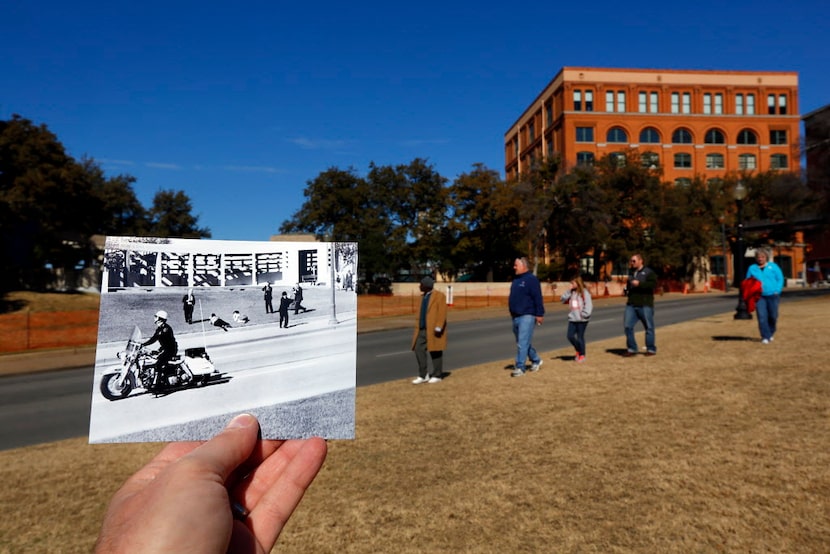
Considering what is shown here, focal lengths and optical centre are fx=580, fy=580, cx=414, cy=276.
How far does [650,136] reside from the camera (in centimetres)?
6950

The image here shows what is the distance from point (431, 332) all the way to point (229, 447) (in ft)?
24.9

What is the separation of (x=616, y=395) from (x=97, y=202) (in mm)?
46743

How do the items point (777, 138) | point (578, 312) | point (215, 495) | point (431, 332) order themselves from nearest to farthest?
point (215, 495), point (431, 332), point (578, 312), point (777, 138)

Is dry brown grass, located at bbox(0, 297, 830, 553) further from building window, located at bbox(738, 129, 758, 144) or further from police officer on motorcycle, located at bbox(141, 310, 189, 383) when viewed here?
building window, located at bbox(738, 129, 758, 144)

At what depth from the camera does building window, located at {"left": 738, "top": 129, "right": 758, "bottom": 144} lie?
7031 centimetres

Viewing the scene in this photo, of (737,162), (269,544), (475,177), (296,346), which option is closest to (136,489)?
(269,544)

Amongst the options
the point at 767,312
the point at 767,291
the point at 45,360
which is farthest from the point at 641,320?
the point at 45,360

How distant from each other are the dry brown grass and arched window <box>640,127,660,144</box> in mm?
67560

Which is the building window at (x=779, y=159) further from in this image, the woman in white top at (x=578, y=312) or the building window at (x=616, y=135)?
the woman in white top at (x=578, y=312)

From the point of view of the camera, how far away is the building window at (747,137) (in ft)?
231

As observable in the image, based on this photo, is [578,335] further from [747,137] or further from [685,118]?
[747,137]

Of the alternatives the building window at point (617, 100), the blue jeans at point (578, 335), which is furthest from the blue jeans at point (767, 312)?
the building window at point (617, 100)

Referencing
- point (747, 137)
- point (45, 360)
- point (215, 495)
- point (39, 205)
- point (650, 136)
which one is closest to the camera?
point (215, 495)

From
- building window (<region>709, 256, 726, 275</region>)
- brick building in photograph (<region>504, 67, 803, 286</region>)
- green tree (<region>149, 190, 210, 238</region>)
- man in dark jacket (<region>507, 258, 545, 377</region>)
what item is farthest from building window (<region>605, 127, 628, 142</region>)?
man in dark jacket (<region>507, 258, 545, 377</region>)
